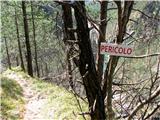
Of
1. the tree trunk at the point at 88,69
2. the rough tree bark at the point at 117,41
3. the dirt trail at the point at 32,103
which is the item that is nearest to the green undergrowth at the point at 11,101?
the dirt trail at the point at 32,103

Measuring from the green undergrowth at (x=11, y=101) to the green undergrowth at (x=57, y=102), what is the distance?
0.78 m

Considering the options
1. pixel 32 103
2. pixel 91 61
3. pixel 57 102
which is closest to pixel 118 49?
pixel 91 61

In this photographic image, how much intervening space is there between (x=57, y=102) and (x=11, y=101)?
61.3 inches

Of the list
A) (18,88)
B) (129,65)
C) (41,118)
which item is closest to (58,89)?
(18,88)

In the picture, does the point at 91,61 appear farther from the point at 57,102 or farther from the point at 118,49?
the point at 57,102

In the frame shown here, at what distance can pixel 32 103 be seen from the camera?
13055 millimetres

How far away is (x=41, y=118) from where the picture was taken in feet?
36.8

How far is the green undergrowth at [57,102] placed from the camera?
1075 centimetres

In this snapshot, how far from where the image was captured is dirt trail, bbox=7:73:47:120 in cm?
1151

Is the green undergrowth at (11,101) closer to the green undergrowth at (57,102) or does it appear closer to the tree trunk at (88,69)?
the green undergrowth at (57,102)

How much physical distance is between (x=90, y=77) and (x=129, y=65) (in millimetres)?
719

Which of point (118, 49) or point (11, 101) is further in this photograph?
point (11, 101)

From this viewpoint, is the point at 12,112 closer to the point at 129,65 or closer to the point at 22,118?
the point at 22,118

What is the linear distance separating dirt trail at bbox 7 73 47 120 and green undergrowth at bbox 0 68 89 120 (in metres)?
0.13
